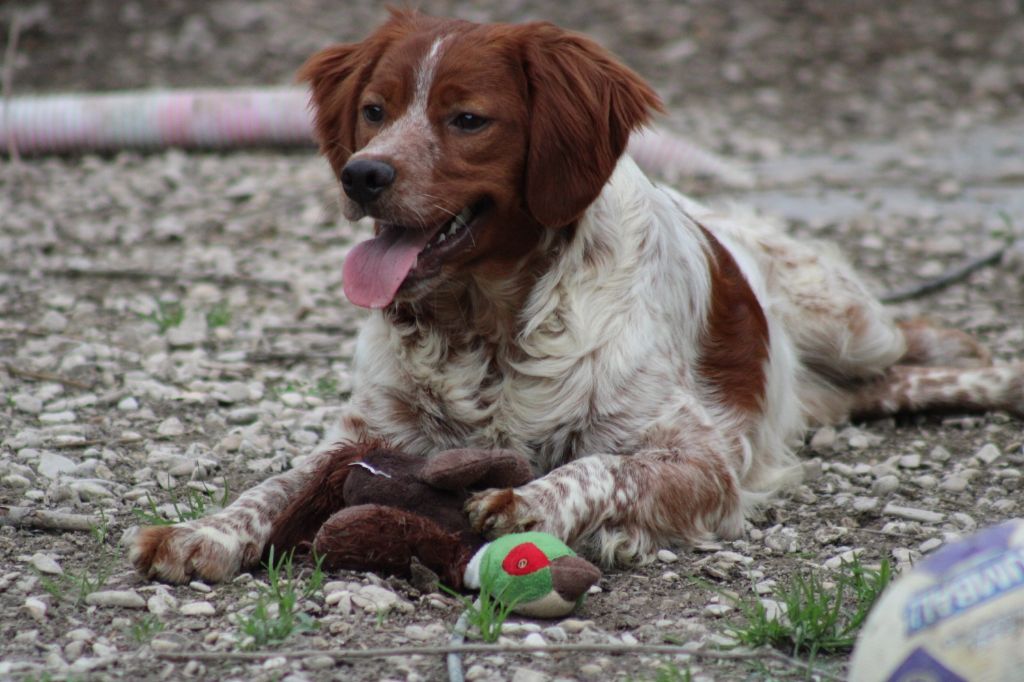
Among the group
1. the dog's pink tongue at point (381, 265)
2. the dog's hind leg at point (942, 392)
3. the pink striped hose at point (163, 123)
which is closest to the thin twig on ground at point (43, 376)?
the dog's pink tongue at point (381, 265)

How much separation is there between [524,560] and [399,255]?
93 centimetres

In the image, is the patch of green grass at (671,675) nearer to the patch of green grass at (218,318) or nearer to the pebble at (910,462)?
the pebble at (910,462)

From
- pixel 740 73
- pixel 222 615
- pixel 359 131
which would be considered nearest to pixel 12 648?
pixel 222 615

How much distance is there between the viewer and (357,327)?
5.67 m

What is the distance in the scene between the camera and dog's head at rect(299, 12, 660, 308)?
3.42 meters

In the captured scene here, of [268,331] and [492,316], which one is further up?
[492,316]

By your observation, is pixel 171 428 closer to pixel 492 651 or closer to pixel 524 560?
pixel 524 560

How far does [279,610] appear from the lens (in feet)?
9.28

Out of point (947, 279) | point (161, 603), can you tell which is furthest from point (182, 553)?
point (947, 279)

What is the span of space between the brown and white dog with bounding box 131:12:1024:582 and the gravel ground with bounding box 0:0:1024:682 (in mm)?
212

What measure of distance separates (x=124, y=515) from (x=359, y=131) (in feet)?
3.90

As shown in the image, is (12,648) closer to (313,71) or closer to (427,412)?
(427,412)

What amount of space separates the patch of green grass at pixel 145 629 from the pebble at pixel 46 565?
35 centimetres

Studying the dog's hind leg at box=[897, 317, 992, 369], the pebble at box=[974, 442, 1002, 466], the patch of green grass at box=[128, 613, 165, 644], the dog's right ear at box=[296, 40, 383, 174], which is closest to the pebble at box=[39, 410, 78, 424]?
the dog's right ear at box=[296, 40, 383, 174]
